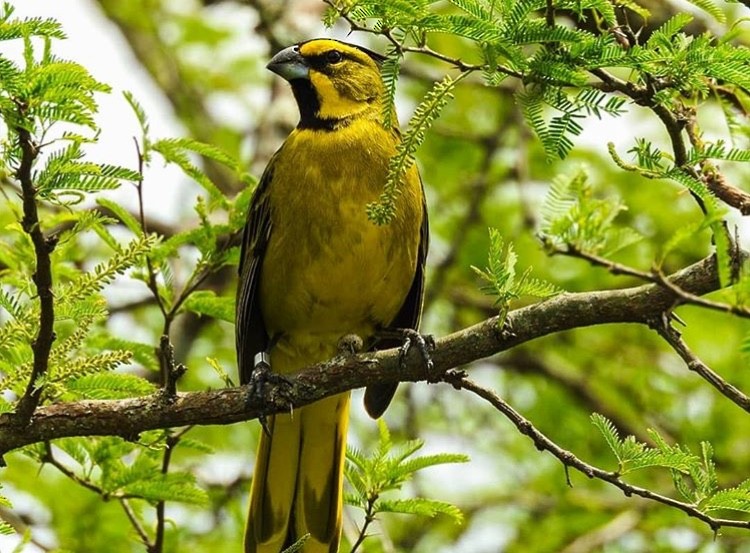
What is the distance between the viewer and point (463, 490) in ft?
24.4

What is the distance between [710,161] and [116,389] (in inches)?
74.7

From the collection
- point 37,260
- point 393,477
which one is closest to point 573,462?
point 393,477

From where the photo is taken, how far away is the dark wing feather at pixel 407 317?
4.87 meters

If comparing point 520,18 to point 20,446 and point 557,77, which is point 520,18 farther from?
point 20,446

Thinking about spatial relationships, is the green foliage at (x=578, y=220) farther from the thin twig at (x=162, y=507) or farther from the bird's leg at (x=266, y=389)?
the thin twig at (x=162, y=507)

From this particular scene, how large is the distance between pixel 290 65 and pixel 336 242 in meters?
0.92

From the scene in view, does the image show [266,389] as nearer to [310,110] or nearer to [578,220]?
[578,220]

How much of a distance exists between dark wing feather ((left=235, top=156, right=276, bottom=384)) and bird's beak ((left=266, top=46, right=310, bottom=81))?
0.43 m

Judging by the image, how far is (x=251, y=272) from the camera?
471cm

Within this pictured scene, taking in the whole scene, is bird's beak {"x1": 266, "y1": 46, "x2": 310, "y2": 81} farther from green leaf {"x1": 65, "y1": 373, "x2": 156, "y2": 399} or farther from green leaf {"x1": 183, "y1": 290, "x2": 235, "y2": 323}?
green leaf {"x1": 65, "y1": 373, "x2": 156, "y2": 399}

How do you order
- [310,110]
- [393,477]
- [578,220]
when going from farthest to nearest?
1. [310,110]
2. [393,477]
3. [578,220]

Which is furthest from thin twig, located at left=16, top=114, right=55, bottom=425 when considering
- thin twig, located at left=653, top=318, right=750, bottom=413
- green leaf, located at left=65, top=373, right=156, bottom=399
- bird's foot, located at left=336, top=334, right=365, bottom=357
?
thin twig, located at left=653, top=318, right=750, bottom=413

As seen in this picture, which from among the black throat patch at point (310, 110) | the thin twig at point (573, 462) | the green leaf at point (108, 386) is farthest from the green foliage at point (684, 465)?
the black throat patch at point (310, 110)

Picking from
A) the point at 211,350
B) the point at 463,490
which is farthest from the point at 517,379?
the point at 211,350
